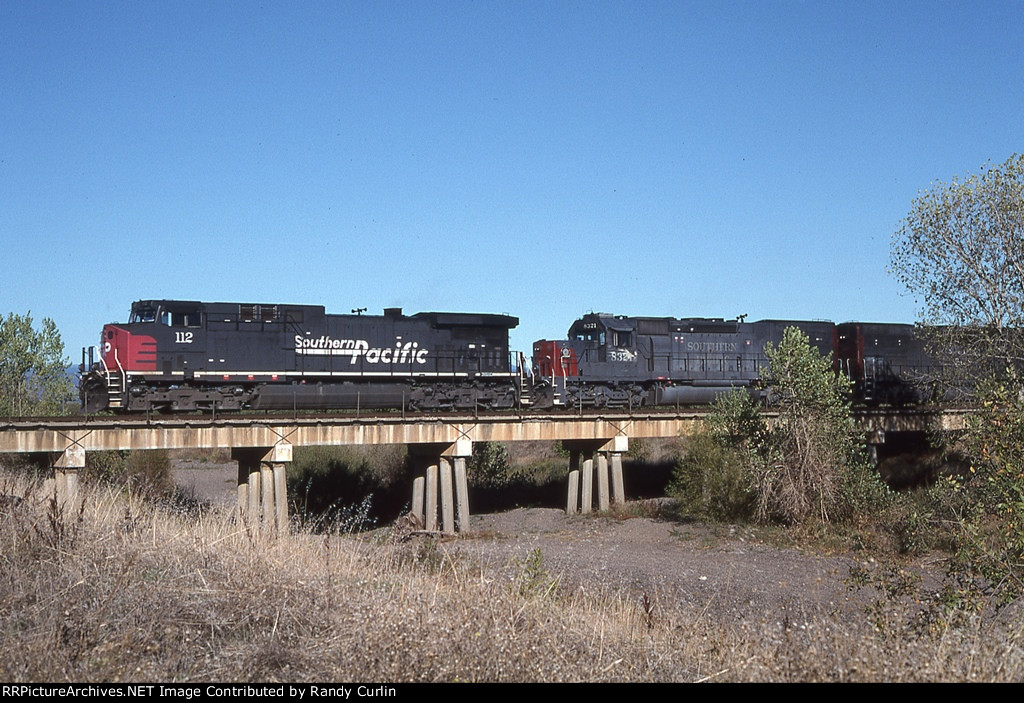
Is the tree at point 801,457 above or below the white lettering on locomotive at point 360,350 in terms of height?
below

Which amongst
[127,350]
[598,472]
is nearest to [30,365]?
[127,350]

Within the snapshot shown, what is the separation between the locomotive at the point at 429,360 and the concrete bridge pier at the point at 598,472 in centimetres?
200

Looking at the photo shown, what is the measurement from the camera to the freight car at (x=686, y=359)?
2997 cm

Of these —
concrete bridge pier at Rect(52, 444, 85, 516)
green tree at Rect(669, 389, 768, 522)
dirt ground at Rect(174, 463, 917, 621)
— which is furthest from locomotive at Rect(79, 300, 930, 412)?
dirt ground at Rect(174, 463, 917, 621)

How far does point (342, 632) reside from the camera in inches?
276

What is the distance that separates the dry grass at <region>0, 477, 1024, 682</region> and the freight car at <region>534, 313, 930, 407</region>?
2108 cm

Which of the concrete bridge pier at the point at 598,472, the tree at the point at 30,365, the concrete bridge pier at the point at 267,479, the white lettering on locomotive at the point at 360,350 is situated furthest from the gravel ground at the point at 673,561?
the tree at the point at 30,365

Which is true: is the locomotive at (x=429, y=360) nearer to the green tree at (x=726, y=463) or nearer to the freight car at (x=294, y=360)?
the freight car at (x=294, y=360)

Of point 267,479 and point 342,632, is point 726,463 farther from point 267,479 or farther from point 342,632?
point 342,632

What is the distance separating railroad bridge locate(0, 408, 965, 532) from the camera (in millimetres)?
20938
